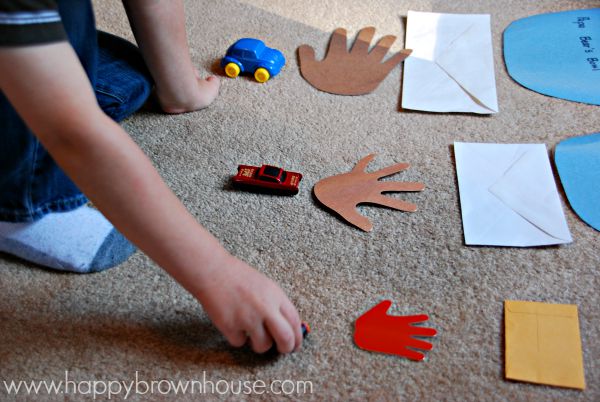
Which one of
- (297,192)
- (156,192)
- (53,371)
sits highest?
(156,192)

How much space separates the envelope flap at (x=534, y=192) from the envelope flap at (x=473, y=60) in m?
0.13

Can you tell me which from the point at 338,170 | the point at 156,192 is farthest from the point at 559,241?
the point at 156,192

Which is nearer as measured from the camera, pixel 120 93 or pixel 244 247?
pixel 244 247

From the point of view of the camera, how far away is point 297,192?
33.2 inches

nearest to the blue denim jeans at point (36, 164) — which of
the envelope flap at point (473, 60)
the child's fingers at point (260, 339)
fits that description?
the child's fingers at point (260, 339)

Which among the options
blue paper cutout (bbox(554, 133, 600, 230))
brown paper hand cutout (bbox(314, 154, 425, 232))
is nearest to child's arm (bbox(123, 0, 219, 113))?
brown paper hand cutout (bbox(314, 154, 425, 232))

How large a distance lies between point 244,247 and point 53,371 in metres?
0.29

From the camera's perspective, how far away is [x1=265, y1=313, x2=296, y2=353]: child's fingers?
0.60 metres

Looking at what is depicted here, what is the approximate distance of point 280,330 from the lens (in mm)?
604

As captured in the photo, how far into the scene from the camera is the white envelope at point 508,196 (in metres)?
0.78

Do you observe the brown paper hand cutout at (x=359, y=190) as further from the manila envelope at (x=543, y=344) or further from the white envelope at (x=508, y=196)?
the manila envelope at (x=543, y=344)

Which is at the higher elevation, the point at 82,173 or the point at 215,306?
the point at 82,173

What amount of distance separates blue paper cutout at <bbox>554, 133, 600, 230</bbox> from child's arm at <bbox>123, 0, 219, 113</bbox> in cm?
60

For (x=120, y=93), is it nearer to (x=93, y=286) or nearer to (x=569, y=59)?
(x=93, y=286)
